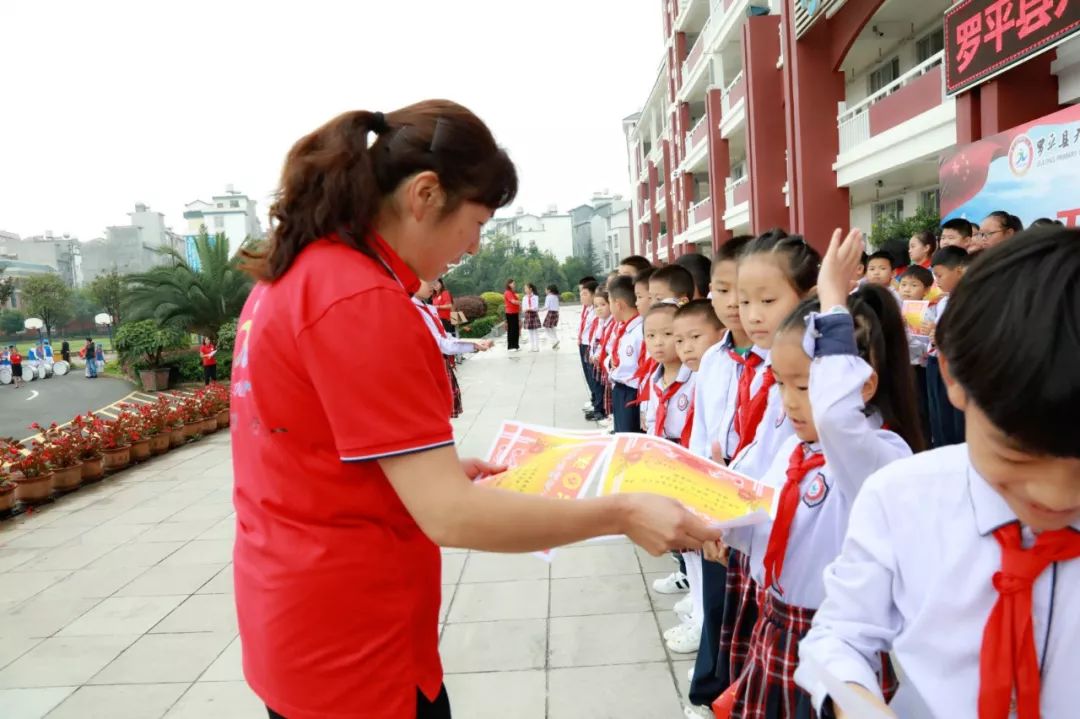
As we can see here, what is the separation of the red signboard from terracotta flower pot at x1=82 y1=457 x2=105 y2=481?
26.7ft

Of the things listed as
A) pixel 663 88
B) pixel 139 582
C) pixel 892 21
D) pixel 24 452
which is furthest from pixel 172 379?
pixel 663 88

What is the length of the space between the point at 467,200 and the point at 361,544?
543 mm

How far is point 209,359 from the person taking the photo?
46.2 ft

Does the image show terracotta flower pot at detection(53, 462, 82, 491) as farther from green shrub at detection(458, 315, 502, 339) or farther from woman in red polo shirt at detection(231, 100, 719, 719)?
green shrub at detection(458, 315, 502, 339)

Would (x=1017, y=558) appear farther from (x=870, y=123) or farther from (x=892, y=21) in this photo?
(x=892, y=21)

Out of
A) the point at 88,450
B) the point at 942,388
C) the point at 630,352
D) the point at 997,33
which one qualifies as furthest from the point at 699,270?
the point at 88,450

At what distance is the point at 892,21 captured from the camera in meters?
11.5

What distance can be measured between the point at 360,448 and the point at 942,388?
4.78 metres

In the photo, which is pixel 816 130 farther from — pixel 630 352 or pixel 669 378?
pixel 669 378

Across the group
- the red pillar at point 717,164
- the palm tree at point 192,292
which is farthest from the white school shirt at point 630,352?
the red pillar at point 717,164

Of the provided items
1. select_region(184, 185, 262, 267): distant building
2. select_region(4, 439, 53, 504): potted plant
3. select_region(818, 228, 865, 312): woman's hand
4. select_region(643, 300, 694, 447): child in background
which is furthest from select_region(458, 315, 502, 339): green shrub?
select_region(184, 185, 262, 267): distant building

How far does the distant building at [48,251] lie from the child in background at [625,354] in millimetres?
50437

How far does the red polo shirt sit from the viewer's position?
3.37 feet

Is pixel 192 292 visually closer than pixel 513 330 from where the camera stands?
Yes
